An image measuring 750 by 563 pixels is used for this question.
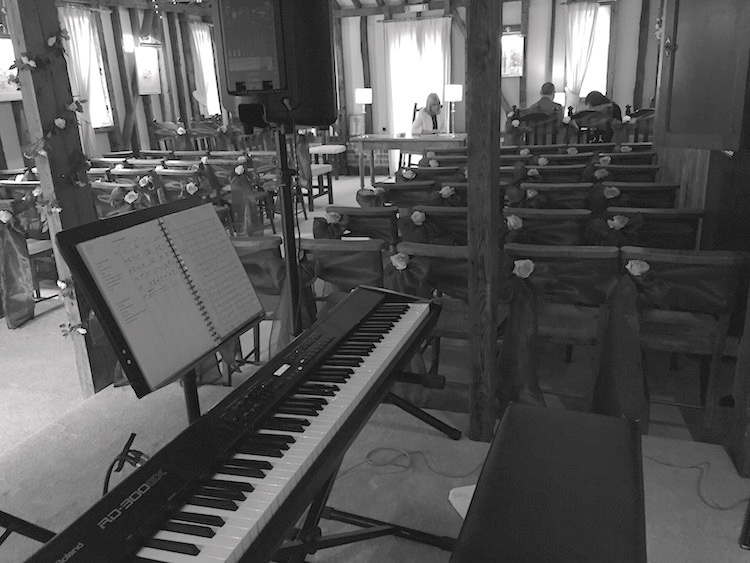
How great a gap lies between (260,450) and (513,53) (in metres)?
11.5

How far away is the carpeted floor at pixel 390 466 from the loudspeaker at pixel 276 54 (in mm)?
1372

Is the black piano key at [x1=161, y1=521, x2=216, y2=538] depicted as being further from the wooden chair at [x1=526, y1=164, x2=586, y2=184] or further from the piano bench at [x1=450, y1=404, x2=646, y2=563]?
the wooden chair at [x1=526, y1=164, x2=586, y2=184]

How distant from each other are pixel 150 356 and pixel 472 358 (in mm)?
1540

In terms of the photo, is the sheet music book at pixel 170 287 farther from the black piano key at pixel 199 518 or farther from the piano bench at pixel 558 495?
the piano bench at pixel 558 495

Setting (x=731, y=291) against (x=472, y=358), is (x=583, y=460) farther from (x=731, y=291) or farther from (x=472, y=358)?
(x=731, y=291)

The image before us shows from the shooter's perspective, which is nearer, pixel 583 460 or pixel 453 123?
pixel 583 460

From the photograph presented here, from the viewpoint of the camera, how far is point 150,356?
4.15ft

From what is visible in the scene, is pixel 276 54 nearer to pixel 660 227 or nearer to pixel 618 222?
pixel 618 222

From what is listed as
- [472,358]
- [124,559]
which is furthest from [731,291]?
[124,559]

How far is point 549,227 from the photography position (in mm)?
3018

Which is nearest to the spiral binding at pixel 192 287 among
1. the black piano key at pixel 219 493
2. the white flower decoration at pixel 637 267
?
the black piano key at pixel 219 493

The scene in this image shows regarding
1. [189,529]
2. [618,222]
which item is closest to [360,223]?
[618,222]

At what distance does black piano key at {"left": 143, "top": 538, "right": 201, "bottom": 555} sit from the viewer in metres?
0.93

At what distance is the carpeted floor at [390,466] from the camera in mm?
2066
